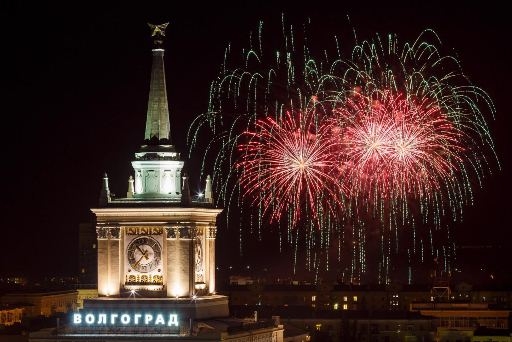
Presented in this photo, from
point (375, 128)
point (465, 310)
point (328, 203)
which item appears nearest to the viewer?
point (375, 128)

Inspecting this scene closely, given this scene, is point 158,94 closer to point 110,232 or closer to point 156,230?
point 156,230

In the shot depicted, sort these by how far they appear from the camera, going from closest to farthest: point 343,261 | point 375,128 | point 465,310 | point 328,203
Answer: point 375,128 → point 328,203 → point 465,310 → point 343,261

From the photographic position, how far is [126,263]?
94.4m

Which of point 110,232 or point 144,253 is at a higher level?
point 110,232

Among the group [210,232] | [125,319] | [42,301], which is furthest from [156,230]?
[42,301]

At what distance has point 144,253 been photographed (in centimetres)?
9419

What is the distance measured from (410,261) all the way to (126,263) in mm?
92060

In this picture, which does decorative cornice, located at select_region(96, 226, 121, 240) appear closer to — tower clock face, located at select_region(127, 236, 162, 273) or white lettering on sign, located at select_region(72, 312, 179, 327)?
tower clock face, located at select_region(127, 236, 162, 273)

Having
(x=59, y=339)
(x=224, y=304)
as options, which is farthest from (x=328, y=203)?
(x=59, y=339)

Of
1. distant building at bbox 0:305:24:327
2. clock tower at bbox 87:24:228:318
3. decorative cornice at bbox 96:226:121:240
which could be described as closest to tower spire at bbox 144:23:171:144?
clock tower at bbox 87:24:228:318

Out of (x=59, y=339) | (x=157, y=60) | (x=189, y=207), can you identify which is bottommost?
(x=59, y=339)

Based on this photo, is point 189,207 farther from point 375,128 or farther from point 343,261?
point 343,261

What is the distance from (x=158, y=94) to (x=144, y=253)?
8150 millimetres

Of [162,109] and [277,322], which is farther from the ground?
[162,109]
